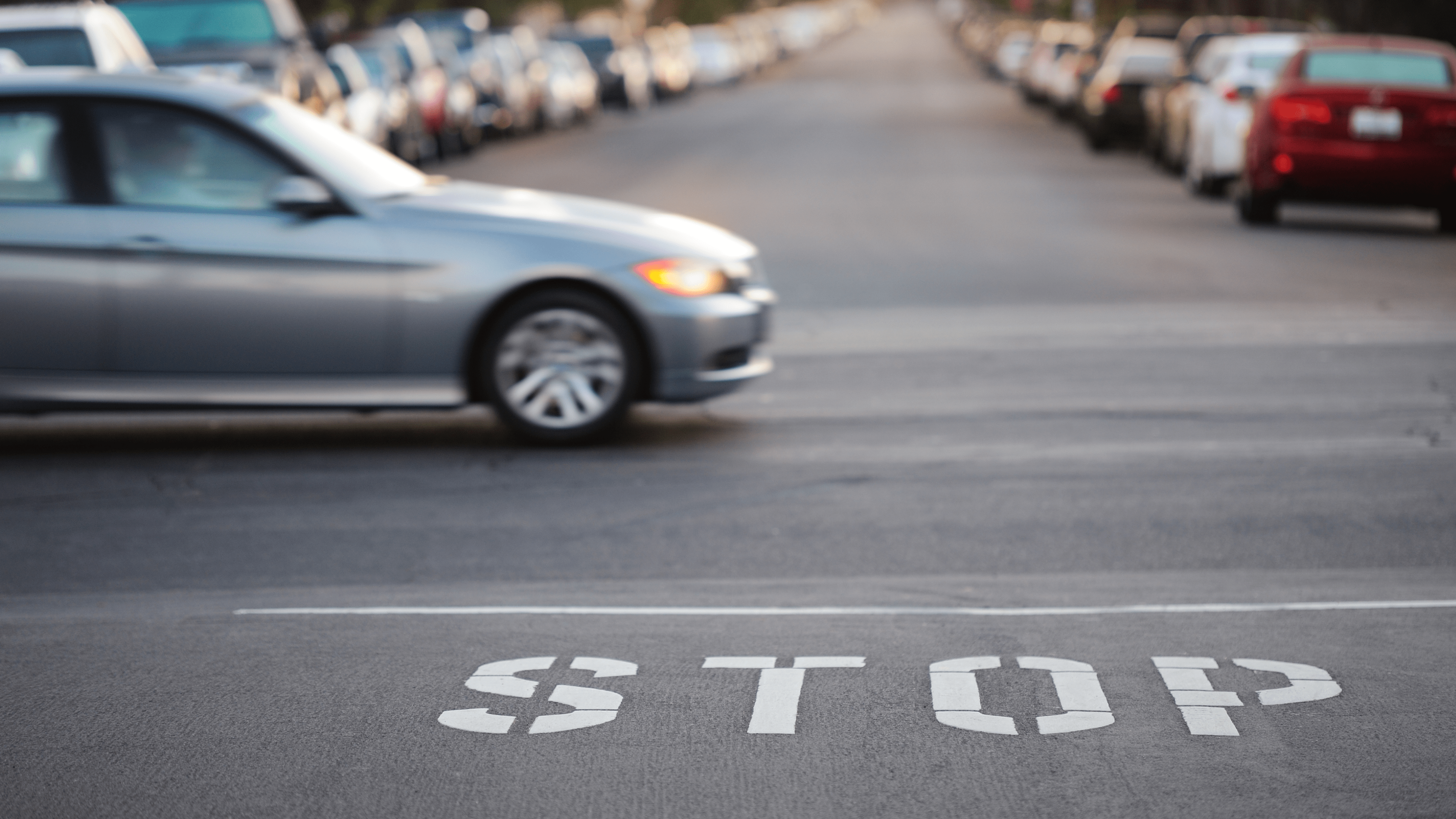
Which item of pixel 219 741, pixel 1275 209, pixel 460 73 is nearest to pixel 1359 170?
pixel 1275 209

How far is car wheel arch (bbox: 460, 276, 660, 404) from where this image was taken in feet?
29.9

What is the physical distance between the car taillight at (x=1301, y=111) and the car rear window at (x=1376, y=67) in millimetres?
795

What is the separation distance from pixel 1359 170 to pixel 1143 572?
41.4ft

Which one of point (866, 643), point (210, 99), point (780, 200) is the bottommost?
point (780, 200)

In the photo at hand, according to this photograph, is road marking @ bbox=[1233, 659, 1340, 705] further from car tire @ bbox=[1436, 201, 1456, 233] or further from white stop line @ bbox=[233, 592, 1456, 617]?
car tire @ bbox=[1436, 201, 1456, 233]

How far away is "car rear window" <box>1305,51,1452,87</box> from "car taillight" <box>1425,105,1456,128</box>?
1041mm

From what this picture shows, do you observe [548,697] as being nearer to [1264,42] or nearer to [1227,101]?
[1227,101]

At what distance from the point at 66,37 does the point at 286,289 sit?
7.78 m

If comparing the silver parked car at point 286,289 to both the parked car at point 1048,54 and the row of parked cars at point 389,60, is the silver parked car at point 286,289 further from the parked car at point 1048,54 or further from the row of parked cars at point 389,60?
the parked car at point 1048,54

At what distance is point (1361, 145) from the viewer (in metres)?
18.6

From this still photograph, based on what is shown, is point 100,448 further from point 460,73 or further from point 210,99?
point 460,73

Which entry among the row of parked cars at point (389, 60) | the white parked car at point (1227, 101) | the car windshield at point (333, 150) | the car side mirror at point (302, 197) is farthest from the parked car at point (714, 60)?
the car side mirror at point (302, 197)

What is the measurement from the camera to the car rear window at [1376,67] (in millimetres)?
19609

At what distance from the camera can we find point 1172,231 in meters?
18.9
